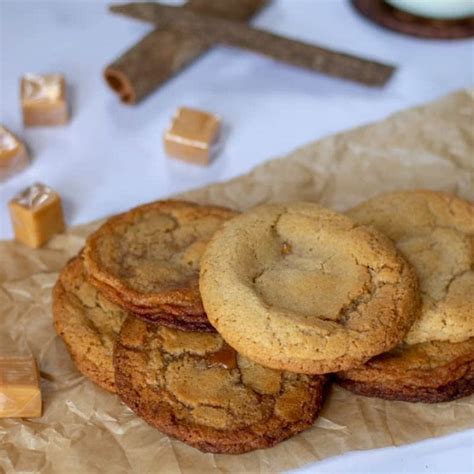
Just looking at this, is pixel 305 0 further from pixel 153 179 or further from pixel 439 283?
pixel 439 283

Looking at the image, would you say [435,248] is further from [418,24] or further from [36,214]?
[418,24]

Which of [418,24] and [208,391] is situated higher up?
[418,24]

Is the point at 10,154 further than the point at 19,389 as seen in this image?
Yes

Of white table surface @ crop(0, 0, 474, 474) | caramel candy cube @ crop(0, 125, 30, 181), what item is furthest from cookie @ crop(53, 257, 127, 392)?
caramel candy cube @ crop(0, 125, 30, 181)

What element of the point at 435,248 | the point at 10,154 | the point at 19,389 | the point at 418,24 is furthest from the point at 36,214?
the point at 418,24

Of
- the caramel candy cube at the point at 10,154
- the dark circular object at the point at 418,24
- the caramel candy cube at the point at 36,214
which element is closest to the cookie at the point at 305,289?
the caramel candy cube at the point at 36,214

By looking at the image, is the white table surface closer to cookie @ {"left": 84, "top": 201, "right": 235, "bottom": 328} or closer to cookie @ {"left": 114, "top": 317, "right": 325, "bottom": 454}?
cookie @ {"left": 84, "top": 201, "right": 235, "bottom": 328}
